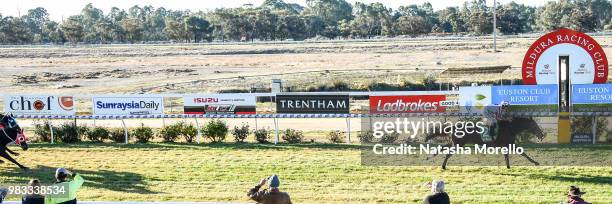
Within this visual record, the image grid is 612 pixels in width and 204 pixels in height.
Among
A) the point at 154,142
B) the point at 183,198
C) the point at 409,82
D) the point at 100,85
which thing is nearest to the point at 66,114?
the point at 154,142

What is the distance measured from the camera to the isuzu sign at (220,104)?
1616 centimetres

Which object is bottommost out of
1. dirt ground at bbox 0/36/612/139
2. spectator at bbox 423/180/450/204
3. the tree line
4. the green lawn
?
the green lawn

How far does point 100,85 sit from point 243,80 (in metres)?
8.13

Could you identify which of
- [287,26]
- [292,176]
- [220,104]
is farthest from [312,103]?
[287,26]

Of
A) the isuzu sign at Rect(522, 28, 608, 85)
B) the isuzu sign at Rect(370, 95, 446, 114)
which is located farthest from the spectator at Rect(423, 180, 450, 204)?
the isuzu sign at Rect(370, 95, 446, 114)

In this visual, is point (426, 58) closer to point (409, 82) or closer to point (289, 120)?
point (409, 82)

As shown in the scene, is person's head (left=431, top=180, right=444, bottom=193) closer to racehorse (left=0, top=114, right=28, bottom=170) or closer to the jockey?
the jockey

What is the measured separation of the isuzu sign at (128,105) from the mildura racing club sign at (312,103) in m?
2.83

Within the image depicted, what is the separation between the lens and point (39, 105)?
16.9m

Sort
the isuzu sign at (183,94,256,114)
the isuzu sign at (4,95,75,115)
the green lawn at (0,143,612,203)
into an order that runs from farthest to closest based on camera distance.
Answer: the isuzu sign at (4,95,75,115)
the isuzu sign at (183,94,256,114)
the green lawn at (0,143,612,203)

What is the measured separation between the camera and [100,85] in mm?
38812

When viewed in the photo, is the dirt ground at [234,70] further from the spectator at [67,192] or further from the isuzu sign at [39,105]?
the spectator at [67,192]

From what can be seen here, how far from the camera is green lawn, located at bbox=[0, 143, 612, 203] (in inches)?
406

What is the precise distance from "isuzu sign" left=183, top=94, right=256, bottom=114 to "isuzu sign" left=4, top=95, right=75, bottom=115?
2.84 metres
